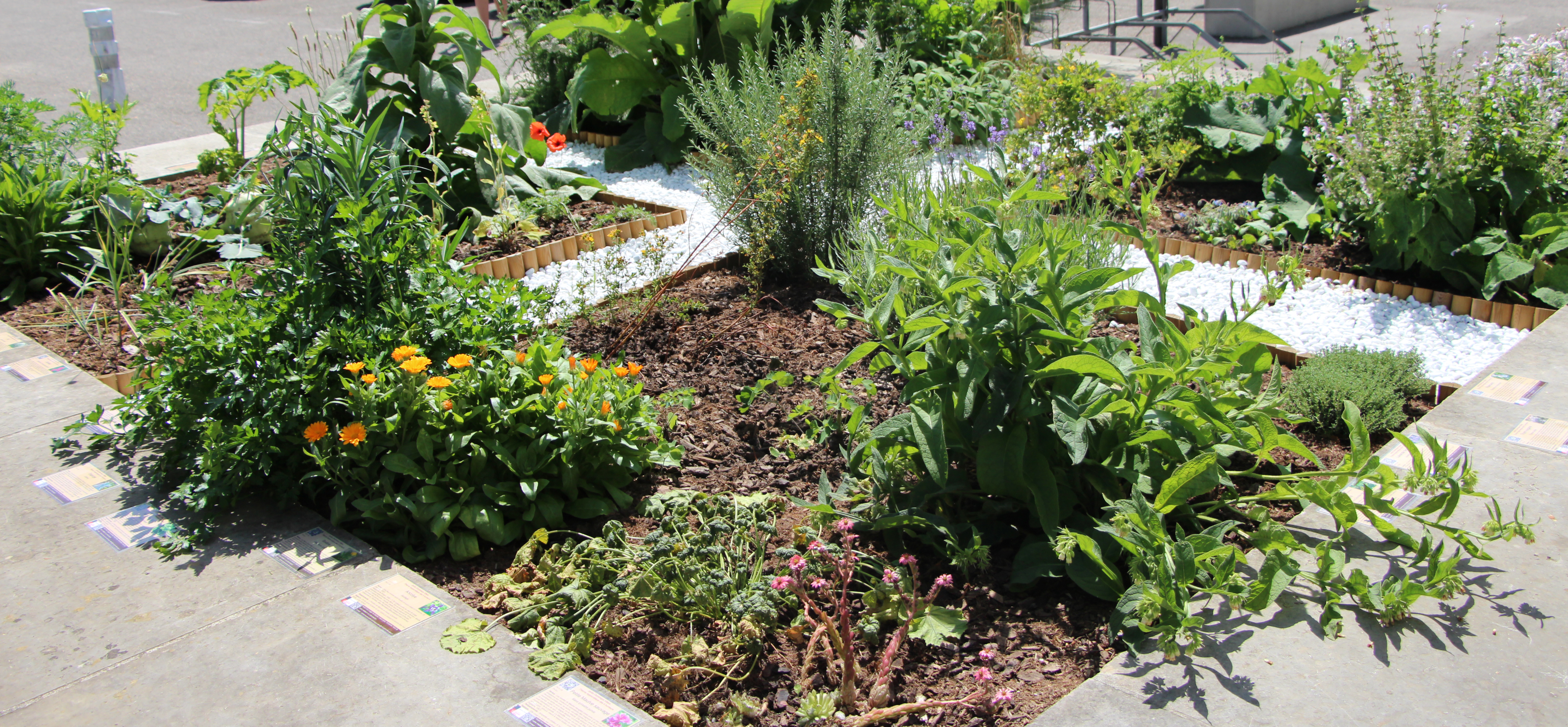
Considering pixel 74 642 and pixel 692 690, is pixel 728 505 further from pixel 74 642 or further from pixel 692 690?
pixel 74 642

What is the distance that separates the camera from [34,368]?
3795mm

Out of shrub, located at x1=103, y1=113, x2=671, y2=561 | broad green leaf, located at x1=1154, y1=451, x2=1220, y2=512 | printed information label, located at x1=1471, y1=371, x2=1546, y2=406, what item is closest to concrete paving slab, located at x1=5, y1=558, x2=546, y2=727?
shrub, located at x1=103, y1=113, x2=671, y2=561

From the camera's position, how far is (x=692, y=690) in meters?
2.21

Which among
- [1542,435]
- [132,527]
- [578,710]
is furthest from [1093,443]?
[132,527]

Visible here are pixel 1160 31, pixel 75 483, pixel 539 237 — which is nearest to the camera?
pixel 75 483

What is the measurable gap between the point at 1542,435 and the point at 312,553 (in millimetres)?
3471

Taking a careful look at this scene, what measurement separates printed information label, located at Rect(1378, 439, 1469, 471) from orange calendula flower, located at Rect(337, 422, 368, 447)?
2.79 metres

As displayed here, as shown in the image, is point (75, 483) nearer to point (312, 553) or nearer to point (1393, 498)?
point (312, 553)

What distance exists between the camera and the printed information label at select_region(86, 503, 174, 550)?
2725 millimetres

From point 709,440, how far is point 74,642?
5.76ft

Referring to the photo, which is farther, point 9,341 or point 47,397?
point 9,341

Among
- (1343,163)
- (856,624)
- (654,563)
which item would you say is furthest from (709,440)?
(1343,163)

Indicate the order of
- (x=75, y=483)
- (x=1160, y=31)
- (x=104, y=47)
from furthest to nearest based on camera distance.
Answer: (x=1160, y=31) < (x=104, y=47) < (x=75, y=483)

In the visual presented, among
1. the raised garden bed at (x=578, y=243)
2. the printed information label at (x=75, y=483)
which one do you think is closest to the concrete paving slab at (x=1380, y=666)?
the printed information label at (x=75, y=483)
